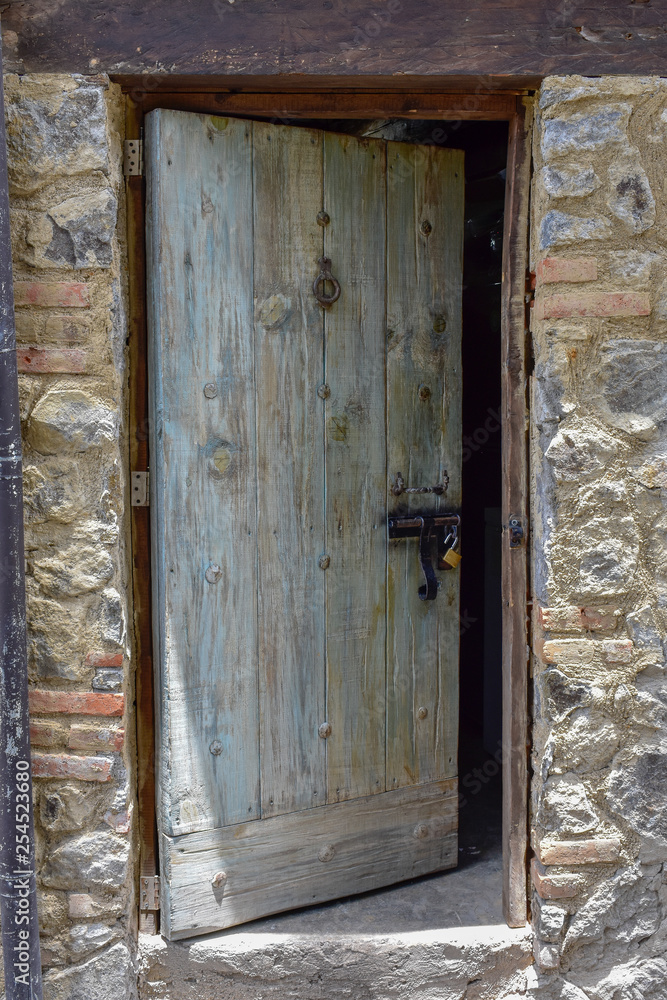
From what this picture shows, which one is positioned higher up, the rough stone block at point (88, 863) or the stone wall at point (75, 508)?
the stone wall at point (75, 508)

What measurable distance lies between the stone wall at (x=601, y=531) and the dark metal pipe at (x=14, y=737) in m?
1.26

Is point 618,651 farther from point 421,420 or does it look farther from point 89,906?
point 89,906

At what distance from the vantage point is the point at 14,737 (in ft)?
6.13

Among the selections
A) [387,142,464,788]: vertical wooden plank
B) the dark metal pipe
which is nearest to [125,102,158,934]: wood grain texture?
the dark metal pipe

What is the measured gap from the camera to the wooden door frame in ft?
6.85

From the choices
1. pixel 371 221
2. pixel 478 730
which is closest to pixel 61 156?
pixel 371 221

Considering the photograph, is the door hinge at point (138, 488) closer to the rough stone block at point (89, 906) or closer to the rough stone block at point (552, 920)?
the rough stone block at point (89, 906)

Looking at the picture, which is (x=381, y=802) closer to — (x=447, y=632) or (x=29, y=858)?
(x=447, y=632)

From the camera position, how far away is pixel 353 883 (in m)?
2.38

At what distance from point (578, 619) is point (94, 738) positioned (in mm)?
1243

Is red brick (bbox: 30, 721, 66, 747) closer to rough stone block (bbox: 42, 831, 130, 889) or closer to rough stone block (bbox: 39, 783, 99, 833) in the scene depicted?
rough stone block (bbox: 39, 783, 99, 833)

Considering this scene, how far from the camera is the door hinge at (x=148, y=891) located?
7.07 feet

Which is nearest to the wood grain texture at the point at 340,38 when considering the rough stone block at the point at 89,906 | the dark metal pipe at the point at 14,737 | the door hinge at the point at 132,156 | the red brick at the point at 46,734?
the door hinge at the point at 132,156

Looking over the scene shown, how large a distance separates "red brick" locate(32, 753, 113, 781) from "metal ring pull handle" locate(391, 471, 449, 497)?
1.08 m
